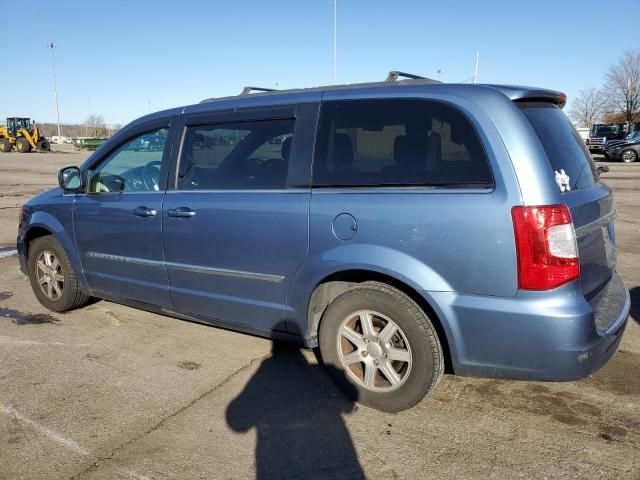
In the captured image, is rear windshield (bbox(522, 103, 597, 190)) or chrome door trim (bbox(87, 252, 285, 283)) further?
chrome door trim (bbox(87, 252, 285, 283))

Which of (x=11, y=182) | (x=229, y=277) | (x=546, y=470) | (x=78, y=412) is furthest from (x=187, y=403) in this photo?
(x=11, y=182)

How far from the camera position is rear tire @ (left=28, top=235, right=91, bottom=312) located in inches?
183

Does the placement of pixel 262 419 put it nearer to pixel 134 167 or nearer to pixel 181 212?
pixel 181 212

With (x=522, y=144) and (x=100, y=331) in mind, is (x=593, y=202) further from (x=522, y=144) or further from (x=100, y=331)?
(x=100, y=331)

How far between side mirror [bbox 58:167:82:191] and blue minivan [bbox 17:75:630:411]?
573mm

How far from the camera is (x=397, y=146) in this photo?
2.96m

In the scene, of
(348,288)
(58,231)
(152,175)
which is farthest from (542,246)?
(58,231)

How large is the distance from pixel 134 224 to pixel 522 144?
281 cm

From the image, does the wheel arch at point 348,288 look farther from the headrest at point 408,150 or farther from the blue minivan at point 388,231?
the headrest at point 408,150

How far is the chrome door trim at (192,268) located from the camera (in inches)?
132

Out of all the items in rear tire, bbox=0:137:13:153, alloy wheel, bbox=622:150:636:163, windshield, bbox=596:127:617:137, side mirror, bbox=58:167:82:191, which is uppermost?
windshield, bbox=596:127:617:137

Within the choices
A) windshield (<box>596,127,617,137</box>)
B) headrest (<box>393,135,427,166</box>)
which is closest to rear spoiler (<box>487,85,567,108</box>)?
headrest (<box>393,135,427,166</box>)

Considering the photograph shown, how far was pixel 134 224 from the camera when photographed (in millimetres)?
3971

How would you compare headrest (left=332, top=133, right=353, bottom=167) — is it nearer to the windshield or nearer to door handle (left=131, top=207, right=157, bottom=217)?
door handle (left=131, top=207, right=157, bottom=217)
